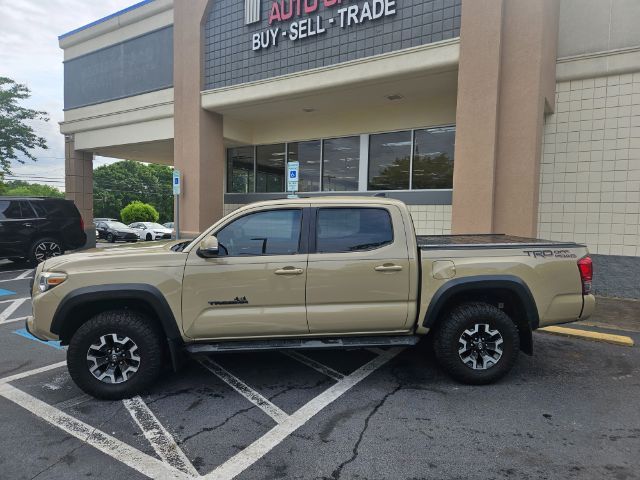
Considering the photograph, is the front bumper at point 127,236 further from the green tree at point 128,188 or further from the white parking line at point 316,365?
the green tree at point 128,188

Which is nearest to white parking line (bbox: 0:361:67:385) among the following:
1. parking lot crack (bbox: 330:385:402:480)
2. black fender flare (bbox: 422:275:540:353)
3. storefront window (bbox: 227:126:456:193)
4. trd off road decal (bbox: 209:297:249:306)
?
trd off road decal (bbox: 209:297:249:306)

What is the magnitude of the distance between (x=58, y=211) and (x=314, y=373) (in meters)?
10.3

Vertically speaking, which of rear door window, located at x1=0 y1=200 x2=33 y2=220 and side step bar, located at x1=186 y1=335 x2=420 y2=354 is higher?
rear door window, located at x1=0 y1=200 x2=33 y2=220

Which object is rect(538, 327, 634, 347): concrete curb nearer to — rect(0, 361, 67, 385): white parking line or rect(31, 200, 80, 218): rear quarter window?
rect(0, 361, 67, 385): white parking line

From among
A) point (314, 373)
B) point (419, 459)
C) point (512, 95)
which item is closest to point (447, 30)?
point (512, 95)

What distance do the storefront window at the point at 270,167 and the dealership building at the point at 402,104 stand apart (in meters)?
0.06

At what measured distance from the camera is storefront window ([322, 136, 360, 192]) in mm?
12016

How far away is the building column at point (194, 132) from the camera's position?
463 inches

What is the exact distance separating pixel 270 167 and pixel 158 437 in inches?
449

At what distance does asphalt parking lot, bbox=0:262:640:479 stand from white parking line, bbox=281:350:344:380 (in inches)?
0.8

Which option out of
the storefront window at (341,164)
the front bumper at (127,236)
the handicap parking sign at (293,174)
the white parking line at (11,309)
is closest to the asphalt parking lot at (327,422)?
the white parking line at (11,309)

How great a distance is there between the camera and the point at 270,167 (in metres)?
13.9

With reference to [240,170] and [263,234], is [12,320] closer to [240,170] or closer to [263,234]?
[263,234]

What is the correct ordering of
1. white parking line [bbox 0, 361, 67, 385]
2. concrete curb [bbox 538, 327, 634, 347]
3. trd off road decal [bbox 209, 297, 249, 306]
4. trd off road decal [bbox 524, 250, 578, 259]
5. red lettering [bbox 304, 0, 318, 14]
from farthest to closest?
red lettering [bbox 304, 0, 318, 14], concrete curb [bbox 538, 327, 634, 347], white parking line [bbox 0, 361, 67, 385], trd off road decal [bbox 524, 250, 578, 259], trd off road decal [bbox 209, 297, 249, 306]
